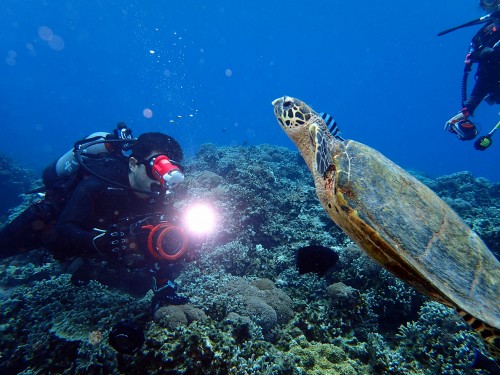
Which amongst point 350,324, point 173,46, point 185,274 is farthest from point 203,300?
point 173,46

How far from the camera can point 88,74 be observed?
119812mm

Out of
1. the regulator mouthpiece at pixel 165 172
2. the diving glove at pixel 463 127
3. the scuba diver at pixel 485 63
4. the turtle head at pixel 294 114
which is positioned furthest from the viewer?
the scuba diver at pixel 485 63

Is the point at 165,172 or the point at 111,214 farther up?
the point at 165,172

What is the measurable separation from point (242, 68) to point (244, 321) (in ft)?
460

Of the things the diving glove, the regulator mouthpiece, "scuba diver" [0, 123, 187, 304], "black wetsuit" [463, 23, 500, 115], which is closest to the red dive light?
"scuba diver" [0, 123, 187, 304]

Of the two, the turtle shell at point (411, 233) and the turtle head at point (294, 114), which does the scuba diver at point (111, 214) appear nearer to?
the turtle head at point (294, 114)

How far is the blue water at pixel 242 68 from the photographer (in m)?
95.6

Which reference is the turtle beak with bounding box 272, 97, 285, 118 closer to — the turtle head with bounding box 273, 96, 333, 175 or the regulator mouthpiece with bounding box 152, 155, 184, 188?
the turtle head with bounding box 273, 96, 333, 175

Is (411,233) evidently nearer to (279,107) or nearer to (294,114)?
(294,114)

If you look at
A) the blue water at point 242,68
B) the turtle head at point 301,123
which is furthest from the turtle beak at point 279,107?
the blue water at point 242,68

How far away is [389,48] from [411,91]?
27.6m

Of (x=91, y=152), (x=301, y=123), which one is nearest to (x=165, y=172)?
(x=301, y=123)

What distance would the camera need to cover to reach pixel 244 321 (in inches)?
112

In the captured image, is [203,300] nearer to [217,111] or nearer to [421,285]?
[421,285]
